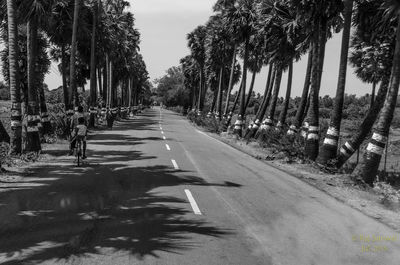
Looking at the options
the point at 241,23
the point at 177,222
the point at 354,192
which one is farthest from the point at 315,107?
the point at 241,23

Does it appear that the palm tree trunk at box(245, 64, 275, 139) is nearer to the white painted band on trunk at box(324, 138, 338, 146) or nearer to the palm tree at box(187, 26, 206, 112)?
the white painted band on trunk at box(324, 138, 338, 146)

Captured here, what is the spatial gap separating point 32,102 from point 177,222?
11.3 meters

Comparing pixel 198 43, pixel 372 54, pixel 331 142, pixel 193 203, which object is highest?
pixel 198 43

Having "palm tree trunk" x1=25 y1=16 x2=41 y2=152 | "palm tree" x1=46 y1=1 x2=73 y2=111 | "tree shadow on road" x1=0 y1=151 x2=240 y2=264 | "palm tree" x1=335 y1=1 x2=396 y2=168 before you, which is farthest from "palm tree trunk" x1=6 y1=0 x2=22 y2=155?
"palm tree" x1=46 y1=1 x2=73 y2=111

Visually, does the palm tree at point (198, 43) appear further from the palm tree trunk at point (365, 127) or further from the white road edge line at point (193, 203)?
the white road edge line at point (193, 203)

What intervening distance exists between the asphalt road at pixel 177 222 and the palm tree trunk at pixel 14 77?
295 centimetres

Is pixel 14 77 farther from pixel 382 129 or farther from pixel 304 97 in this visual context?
pixel 304 97

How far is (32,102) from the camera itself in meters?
16.1

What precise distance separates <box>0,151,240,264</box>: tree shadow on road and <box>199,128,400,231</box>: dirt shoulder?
311cm

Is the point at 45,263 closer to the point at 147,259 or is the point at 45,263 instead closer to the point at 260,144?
the point at 147,259

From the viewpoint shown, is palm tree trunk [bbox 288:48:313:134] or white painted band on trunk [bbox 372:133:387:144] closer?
white painted band on trunk [bbox 372:133:387:144]

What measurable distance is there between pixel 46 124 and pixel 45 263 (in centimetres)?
1766

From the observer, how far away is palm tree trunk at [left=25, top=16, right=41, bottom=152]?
15.4 meters

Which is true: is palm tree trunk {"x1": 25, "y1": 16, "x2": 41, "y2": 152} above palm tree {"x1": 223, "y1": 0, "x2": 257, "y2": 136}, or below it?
below
